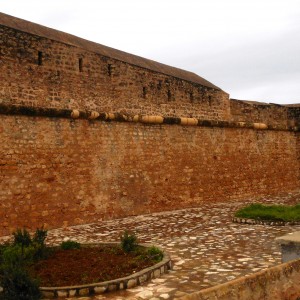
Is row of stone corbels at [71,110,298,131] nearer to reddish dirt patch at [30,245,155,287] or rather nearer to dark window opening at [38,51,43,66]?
dark window opening at [38,51,43,66]

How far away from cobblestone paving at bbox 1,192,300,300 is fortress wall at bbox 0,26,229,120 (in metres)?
3.12

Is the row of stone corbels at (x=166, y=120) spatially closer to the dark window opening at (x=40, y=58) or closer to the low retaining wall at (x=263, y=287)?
the dark window opening at (x=40, y=58)

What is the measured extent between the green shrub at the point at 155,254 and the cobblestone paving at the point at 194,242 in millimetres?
235

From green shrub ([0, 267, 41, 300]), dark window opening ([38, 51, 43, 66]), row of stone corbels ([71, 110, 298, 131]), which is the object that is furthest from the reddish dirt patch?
dark window opening ([38, 51, 43, 66])

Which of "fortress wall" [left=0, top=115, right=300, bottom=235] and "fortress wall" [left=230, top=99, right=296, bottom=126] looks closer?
"fortress wall" [left=0, top=115, right=300, bottom=235]

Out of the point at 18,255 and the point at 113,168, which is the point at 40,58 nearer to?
the point at 113,168

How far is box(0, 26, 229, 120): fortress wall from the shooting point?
9.10m

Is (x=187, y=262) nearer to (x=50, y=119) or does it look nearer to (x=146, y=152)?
(x=50, y=119)

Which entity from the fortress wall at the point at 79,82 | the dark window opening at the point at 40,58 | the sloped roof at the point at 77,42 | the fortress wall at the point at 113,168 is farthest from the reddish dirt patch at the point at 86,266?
the sloped roof at the point at 77,42

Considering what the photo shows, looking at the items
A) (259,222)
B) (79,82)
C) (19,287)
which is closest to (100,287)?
(19,287)

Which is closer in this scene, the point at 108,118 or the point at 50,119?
the point at 50,119

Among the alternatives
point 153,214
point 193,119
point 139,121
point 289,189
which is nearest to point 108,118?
point 139,121

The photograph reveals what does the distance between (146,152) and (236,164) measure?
4376mm

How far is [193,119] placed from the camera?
1276cm
